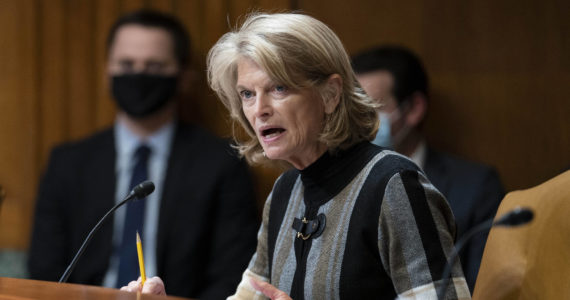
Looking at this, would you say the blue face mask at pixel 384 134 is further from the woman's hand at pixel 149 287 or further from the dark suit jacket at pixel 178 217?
the woman's hand at pixel 149 287

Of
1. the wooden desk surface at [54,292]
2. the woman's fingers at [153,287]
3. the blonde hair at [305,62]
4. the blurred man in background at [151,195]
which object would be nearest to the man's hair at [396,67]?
the blurred man in background at [151,195]

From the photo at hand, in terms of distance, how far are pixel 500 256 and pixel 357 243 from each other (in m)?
0.32

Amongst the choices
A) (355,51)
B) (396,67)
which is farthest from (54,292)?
(355,51)

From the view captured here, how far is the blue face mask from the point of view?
3062 millimetres

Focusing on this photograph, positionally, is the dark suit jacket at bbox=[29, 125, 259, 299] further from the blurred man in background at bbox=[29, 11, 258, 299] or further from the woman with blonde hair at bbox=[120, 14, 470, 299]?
the woman with blonde hair at bbox=[120, 14, 470, 299]

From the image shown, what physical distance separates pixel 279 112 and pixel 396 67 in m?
1.39

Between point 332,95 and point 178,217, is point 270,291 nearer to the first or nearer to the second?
point 332,95

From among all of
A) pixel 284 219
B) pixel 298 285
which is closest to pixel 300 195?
pixel 284 219

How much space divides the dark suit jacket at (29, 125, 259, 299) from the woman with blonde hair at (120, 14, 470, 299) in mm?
1173

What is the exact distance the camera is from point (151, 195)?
3277 mm

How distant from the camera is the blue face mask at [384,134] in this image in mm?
3062

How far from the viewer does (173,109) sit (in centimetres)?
345

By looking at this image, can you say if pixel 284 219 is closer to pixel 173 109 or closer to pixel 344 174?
pixel 344 174

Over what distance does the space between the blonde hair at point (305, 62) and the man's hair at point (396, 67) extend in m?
1.25
